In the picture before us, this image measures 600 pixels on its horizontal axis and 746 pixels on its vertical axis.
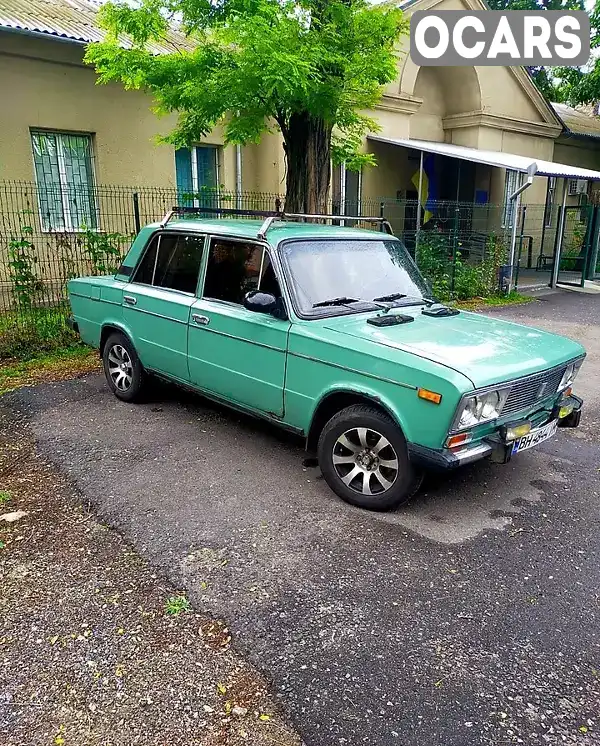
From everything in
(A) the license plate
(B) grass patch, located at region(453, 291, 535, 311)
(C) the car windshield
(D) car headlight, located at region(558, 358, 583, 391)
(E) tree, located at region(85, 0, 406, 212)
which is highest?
(E) tree, located at region(85, 0, 406, 212)

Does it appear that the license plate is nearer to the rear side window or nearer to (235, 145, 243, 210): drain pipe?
the rear side window

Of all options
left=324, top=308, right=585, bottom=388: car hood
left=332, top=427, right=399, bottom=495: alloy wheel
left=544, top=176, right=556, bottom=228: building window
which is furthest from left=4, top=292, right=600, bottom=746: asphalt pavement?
left=544, top=176, right=556, bottom=228: building window

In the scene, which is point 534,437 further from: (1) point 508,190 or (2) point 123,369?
(1) point 508,190

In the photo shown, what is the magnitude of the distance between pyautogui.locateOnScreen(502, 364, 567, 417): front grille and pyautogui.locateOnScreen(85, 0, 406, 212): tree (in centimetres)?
447

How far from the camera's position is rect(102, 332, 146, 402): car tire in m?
6.01

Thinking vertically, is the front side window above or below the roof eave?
below

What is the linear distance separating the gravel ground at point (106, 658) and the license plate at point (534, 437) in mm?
2181

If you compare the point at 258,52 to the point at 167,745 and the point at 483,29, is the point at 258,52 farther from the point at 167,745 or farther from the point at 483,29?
the point at 483,29

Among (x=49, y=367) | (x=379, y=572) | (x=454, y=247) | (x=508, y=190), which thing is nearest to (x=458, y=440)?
(x=379, y=572)

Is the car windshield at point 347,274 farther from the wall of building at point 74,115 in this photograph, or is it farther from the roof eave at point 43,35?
the roof eave at point 43,35

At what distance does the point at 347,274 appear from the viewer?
4.80 metres

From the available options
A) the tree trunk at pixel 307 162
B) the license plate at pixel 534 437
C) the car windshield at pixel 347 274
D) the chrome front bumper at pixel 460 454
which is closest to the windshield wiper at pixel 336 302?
the car windshield at pixel 347 274

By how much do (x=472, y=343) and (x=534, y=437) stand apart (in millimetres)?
758

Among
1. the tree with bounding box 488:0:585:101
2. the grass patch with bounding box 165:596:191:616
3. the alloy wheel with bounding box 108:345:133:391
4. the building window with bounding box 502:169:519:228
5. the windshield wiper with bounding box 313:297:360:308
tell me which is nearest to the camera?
the grass patch with bounding box 165:596:191:616
